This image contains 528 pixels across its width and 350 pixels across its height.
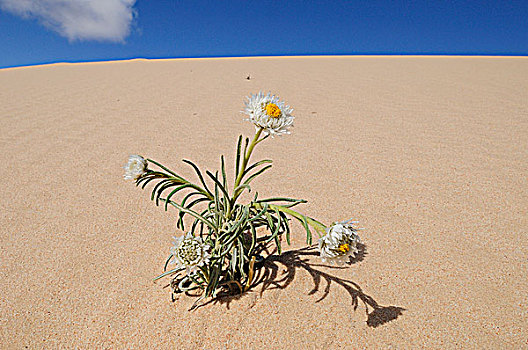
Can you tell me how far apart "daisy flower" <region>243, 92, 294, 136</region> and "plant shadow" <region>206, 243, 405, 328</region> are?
65cm

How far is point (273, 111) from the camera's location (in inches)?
36.1

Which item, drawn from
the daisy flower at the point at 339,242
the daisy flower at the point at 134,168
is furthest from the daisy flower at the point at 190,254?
the daisy flower at the point at 339,242

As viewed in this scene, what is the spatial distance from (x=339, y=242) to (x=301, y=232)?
75cm

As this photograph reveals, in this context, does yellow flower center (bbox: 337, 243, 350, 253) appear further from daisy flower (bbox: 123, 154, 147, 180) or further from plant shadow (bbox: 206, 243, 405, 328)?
daisy flower (bbox: 123, 154, 147, 180)

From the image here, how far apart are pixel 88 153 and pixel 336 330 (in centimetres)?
266

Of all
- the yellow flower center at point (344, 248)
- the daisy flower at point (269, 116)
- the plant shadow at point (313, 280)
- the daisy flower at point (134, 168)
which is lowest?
the plant shadow at point (313, 280)

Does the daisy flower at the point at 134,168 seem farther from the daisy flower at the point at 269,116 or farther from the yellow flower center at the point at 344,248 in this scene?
the yellow flower center at the point at 344,248

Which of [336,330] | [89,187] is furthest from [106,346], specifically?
[89,187]

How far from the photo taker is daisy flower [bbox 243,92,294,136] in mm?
918

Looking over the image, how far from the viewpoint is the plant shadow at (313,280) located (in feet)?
3.72

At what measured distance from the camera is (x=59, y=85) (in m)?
6.30

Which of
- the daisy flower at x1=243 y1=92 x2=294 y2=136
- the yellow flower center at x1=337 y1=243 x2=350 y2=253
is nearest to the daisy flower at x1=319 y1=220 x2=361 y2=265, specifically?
the yellow flower center at x1=337 y1=243 x2=350 y2=253

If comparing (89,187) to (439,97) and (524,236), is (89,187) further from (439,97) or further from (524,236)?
(439,97)

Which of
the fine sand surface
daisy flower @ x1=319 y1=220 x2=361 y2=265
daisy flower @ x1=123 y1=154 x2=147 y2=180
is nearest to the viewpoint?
daisy flower @ x1=319 y1=220 x2=361 y2=265
